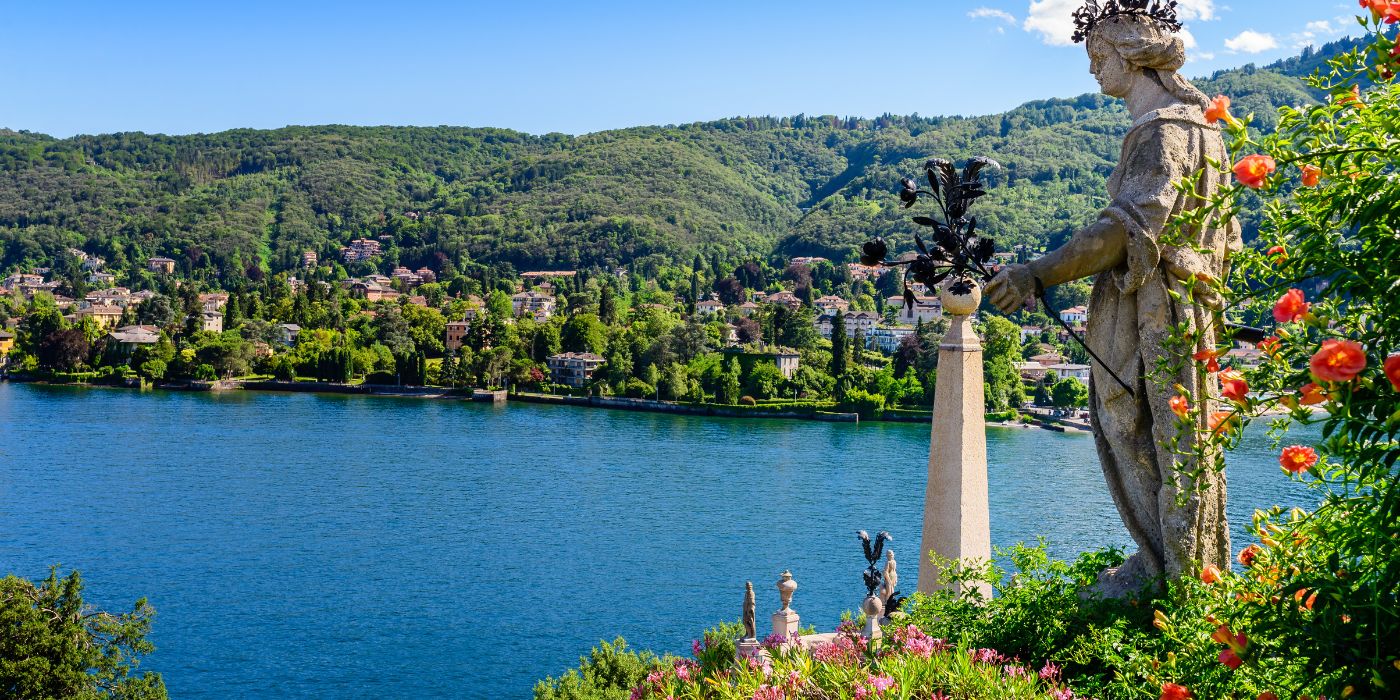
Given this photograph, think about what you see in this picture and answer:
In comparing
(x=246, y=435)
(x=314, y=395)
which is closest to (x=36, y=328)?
(x=314, y=395)

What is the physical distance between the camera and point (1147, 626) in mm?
3902

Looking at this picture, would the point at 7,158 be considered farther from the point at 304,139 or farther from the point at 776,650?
the point at 776,650

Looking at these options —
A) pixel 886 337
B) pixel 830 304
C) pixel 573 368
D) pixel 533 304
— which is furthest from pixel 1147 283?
pixel 533 304

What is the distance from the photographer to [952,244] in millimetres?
4508

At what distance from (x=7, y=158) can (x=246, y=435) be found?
10867 centimetres

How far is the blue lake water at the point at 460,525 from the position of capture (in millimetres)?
21062

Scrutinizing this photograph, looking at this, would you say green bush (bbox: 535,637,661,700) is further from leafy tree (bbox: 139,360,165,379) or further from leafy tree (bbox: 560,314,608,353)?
leafy tree (bbox: 139,360,165,379)

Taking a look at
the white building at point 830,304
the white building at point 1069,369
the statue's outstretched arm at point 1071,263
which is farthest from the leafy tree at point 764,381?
the statue's outstretched arm at point 1071,263

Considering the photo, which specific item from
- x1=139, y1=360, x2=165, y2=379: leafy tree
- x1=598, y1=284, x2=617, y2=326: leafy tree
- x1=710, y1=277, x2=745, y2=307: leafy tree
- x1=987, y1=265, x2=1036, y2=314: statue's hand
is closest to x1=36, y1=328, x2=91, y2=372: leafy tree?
x1=139, y1=360, x2=165, y2=379: leafy tree

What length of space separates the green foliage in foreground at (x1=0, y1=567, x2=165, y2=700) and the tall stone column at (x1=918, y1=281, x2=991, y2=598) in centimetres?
975

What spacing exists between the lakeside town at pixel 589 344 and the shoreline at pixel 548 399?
36 cm

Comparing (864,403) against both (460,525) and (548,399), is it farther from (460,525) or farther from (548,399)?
(460,525)

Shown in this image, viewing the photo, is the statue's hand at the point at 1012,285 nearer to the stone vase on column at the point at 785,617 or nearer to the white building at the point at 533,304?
the stone vase on column at the point at 785,617

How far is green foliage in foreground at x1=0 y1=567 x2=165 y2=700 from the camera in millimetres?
12031
